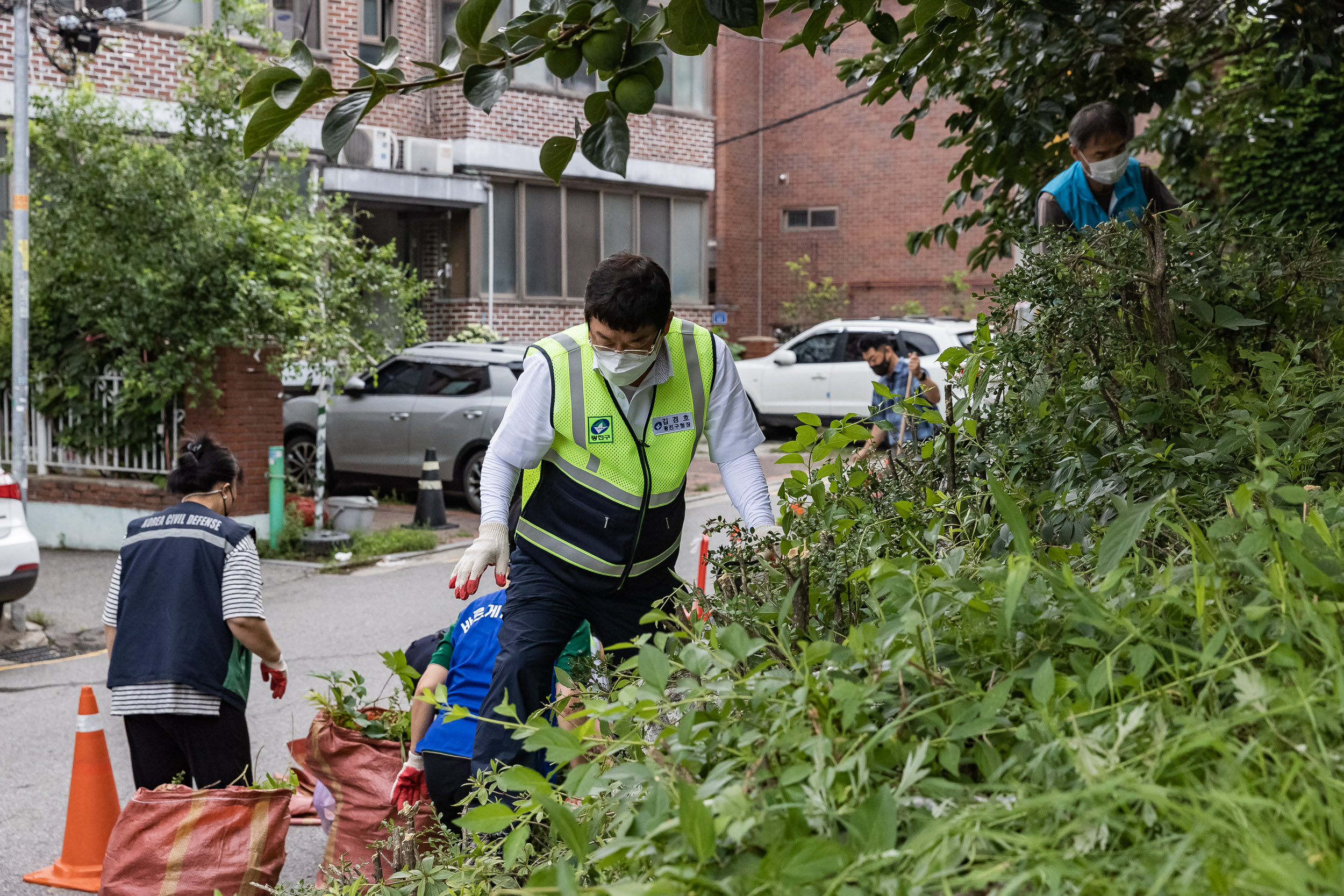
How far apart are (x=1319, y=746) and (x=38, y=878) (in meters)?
4.84

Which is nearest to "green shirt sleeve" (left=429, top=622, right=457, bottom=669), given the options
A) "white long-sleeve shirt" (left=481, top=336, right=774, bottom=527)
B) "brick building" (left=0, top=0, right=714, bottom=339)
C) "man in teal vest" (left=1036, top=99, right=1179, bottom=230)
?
"white long-sleeve shirt" (left=481, top=336, right=774, bottom=527)

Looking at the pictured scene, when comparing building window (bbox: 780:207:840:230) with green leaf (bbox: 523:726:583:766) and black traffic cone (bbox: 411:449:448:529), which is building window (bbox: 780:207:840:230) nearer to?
black traffic cone (bbox: 411:449:448:529)

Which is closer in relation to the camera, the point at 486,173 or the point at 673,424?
the point at 673,424

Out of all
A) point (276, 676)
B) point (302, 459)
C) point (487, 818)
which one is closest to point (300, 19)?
point (302, 459)

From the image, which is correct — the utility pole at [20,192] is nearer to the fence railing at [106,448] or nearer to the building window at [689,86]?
the fence railing at [106,448]

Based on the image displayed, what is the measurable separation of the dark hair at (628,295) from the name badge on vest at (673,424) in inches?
12.0

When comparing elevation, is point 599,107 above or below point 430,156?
below

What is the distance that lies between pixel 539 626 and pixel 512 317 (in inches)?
659

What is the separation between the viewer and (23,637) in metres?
8.60

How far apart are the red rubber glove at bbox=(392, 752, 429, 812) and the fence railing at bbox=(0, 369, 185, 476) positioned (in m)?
7.95

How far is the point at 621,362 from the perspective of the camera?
3.74m

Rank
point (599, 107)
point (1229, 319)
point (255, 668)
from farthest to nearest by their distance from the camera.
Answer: point (255, 668) < point (1229, 319) < point (599, 107)

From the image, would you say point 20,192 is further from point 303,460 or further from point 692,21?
point 692,21

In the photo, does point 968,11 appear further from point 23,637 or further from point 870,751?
point 23,637
